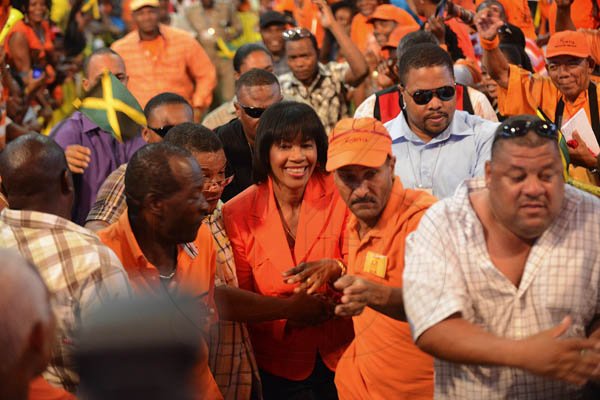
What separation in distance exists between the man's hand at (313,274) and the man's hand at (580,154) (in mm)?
2551

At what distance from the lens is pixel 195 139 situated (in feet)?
18.6

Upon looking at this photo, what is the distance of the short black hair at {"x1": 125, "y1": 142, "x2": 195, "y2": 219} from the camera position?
15.2 ft

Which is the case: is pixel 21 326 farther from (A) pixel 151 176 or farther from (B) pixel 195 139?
(B) pixel 195 139

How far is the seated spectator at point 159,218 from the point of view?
15.1 feet

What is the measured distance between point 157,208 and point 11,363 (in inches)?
86.5

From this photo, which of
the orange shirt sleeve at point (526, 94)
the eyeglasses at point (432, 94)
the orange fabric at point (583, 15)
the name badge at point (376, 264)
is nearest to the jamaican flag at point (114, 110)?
the eyeglasses at point (432, 94)

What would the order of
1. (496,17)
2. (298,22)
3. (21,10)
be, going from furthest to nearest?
(298,22), (21,10), (496,17)

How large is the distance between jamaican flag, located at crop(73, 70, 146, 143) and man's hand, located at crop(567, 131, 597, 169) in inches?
104

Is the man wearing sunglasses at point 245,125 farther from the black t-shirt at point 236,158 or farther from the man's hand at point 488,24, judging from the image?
the man's hand at point 488,24

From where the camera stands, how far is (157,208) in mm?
4621

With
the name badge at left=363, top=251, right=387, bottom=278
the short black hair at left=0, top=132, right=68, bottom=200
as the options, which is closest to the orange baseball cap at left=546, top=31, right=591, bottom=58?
the name badge at left=363, top=251, right=387, bottom=278

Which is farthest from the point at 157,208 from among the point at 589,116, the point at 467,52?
the point at 467,52

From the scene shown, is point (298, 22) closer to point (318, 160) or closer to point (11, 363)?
point (318, 160)

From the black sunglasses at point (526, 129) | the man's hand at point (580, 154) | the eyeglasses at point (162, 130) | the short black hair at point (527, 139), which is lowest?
the man's hand at point (580, 154)
